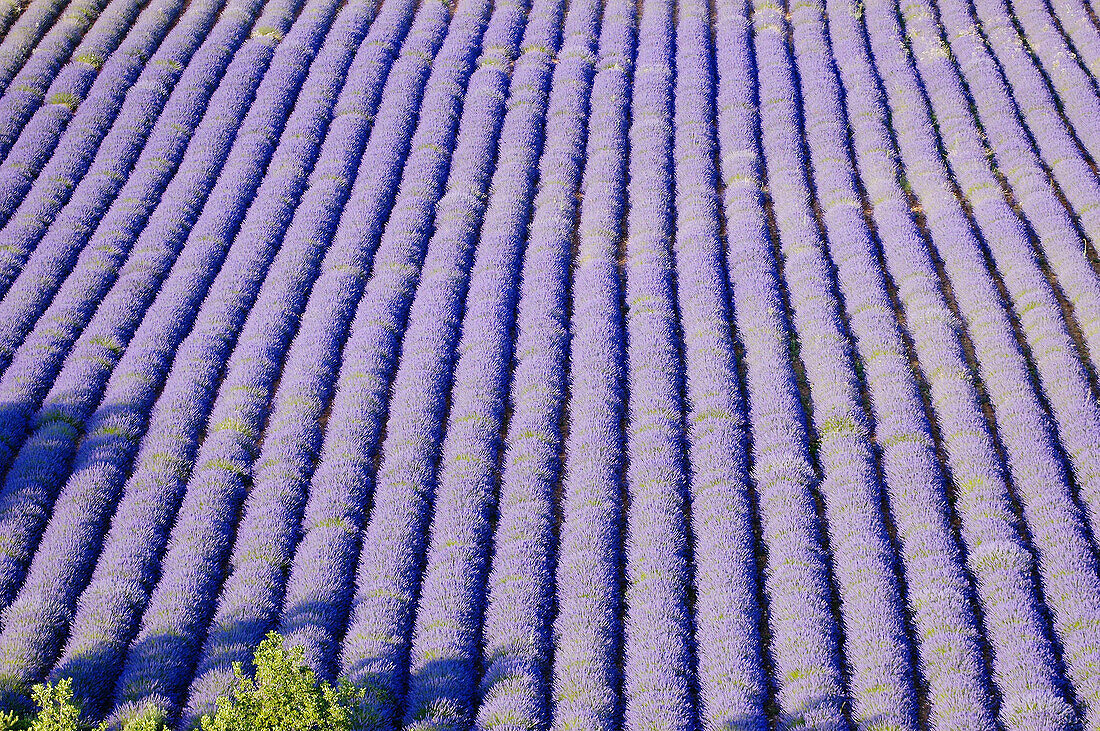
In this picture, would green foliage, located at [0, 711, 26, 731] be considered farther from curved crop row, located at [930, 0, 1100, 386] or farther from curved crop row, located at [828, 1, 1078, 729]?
curved crop row, located at [930, 0, 1100, 386]

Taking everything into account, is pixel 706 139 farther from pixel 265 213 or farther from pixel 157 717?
pixel 157 717

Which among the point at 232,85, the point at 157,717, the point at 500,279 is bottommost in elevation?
the point at 157,717

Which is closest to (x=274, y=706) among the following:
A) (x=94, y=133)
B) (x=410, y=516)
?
(x=410, y=516)

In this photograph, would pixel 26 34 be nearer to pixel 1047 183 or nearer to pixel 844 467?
pixel 844 467

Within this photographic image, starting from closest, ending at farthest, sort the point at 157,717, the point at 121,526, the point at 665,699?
1. the point at 157,717
2. the point at 665,699
3. the point at 121,526

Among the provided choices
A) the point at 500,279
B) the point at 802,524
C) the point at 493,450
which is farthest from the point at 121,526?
the point at 802,524

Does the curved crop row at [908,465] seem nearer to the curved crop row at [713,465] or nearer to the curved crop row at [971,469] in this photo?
the curved crop row at [971,469]

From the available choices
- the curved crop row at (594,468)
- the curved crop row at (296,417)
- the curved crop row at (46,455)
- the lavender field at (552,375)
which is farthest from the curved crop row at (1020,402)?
the curved crop row at (46,455)

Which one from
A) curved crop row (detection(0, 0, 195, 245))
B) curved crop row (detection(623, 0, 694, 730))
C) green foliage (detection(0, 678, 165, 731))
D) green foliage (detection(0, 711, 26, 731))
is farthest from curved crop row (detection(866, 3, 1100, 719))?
curved crop row (detection(0, 0, 195, 245))
